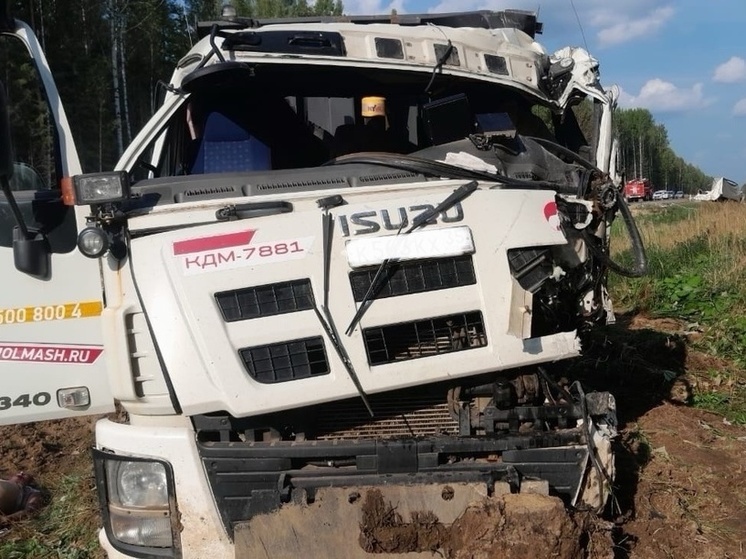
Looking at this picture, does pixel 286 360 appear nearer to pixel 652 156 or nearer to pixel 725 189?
pixel 725 189

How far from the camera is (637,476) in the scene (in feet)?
13.6

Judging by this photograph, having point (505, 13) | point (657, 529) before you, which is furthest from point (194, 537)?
point (505, 13)

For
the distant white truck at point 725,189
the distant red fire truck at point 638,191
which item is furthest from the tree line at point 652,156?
the distant white truck at point 725,189

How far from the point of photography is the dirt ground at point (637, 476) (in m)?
2.58

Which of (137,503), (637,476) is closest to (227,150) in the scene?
(137,503)

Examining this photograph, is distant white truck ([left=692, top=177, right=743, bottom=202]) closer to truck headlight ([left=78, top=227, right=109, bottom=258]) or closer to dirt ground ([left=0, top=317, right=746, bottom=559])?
dirt ground ([left=0, top=317, right=746, bottom=559])

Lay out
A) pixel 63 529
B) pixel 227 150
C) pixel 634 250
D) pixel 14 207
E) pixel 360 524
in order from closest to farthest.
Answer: pixel 360 524
pixel 14 207
pixel 227 150
pixel 634 250
pixel 63 529

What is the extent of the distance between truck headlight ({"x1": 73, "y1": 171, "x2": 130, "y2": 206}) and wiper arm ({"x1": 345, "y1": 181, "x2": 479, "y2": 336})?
100cm

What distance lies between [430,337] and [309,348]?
48cm

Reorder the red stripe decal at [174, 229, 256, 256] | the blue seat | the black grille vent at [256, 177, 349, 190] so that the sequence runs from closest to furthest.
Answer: the red stripe decal at [174, 229, 256, 256] → the black grille vent at [256, 177, 349, 190] → the blue seat

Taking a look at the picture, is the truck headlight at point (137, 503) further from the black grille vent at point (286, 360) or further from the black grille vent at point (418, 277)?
the black grille vent at point (418, 277)

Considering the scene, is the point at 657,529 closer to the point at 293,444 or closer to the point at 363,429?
the point at 363,429

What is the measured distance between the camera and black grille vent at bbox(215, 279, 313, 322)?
266 centimetres

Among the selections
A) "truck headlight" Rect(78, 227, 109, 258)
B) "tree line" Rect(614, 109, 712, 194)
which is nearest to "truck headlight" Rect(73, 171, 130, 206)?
"truck headlight" Rect(78, 227, 109, 258)
